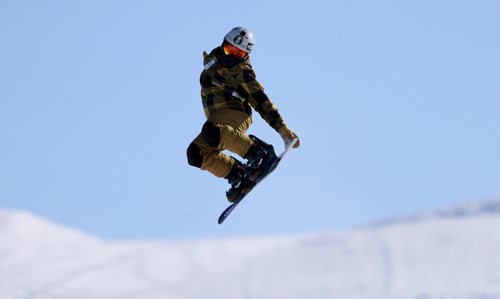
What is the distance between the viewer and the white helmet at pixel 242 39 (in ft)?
66.9

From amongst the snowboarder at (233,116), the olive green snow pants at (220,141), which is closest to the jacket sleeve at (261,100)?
the snowboarder at (233,116)

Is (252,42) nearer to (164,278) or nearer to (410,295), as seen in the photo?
(410,295)

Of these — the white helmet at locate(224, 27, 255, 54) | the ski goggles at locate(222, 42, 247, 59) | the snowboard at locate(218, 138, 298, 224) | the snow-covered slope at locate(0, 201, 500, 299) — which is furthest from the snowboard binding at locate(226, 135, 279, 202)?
the snow-covered slope at locate(0, 201, 500, 299)

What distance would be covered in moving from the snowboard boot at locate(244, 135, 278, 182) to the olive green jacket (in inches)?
25.1

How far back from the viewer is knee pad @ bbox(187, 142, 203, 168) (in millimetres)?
21031

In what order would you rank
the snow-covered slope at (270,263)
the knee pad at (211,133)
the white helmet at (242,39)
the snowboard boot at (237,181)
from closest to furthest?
the white helmet at (242,39), the knee pad at (211,133), the snowboard boot at (237,181), the snow-covered slope at (270,263)

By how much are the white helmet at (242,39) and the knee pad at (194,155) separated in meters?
1.79

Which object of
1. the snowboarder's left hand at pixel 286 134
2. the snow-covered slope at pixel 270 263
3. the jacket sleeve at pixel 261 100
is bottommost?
the snow-covered slope at pixel 270 263

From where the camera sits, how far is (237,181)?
2144cm

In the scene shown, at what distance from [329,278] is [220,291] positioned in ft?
28.4

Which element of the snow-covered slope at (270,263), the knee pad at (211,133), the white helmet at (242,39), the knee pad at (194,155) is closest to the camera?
the white helmet at (242,39)

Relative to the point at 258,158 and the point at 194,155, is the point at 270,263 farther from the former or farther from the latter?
the point at 194,155

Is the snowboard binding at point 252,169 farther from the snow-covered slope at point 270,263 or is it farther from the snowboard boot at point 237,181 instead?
the snow-covered slope at point 270,263

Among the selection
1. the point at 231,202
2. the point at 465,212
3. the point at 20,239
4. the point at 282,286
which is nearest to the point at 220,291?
the point at 282,286
